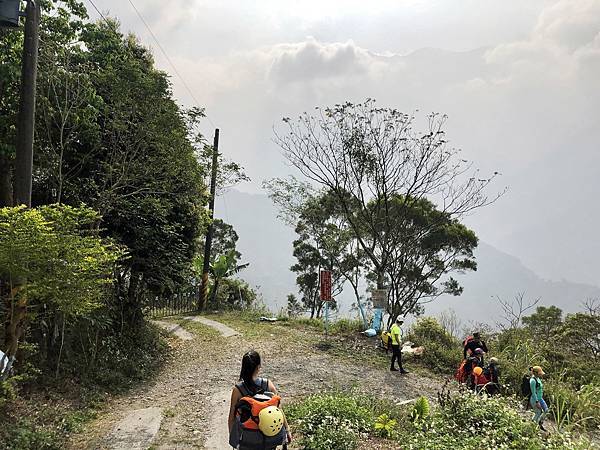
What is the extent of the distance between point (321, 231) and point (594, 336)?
42.4 feet

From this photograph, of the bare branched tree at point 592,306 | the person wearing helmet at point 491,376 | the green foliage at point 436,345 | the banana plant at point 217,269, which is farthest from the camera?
the banana plant at point 217,269

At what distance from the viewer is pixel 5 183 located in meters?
9.61

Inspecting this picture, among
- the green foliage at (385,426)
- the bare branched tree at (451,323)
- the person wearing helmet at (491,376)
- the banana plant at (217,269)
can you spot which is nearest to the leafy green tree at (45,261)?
the green foliage at (385,426)

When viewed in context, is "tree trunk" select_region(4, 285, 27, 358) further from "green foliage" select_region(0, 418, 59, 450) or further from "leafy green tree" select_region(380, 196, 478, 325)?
"leafy green tree" select_region(380, 196, 478, 325)

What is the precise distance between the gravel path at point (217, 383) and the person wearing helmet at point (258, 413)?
2737 millimetres

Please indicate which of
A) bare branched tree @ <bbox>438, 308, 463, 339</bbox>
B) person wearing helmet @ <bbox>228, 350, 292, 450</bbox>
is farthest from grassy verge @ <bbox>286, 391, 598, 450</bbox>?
bare branched tree @ <bbox>438, 308, 463, 339</bbox>

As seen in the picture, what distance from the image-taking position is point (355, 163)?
57.3 feet

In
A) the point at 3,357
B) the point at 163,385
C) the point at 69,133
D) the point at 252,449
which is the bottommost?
the point at 163,385

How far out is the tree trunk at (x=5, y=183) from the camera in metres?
9.52

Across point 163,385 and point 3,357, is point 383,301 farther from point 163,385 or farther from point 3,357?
point 3,357

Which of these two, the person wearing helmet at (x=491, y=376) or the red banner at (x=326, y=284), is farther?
the red banner at (x=326, y=284)

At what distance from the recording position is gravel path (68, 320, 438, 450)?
6961mm

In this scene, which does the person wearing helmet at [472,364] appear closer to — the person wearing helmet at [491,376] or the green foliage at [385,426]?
the person wearing helmet at [491,376]

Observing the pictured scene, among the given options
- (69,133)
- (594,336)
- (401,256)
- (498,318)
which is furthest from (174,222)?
(594,336)
